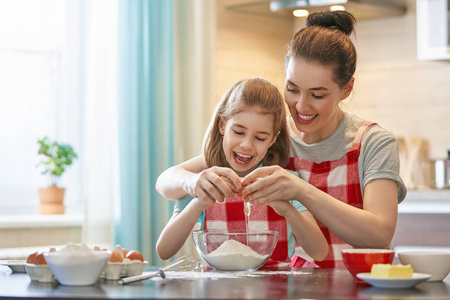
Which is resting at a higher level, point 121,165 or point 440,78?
point 440,78

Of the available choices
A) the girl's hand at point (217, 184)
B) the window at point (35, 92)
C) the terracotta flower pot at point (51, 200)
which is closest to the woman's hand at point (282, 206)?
the girl's hand at point (217, 184)

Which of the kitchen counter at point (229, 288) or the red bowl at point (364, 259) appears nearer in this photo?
the kitchen counter at point (229, 288)

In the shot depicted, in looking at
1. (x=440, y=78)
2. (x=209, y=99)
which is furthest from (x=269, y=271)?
(x=440, y=78)

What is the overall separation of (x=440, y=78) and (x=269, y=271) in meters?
3.14

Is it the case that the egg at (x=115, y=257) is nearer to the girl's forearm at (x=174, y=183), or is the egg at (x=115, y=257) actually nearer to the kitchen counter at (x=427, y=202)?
the girl's forearm at (x=174, y=183)

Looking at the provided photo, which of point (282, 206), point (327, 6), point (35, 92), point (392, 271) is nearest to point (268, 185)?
point (282, 206)

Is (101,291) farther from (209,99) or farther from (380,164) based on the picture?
(209,99)

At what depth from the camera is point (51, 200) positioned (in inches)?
145

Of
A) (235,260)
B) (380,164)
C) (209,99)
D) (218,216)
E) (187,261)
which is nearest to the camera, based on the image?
(235,260)

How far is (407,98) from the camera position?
4617 millimetres

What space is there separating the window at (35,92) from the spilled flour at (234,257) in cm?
229

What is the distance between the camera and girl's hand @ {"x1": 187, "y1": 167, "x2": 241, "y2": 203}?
1.72 meters

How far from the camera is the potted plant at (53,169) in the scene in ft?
11.9

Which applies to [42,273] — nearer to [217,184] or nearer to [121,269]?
[121,269]
